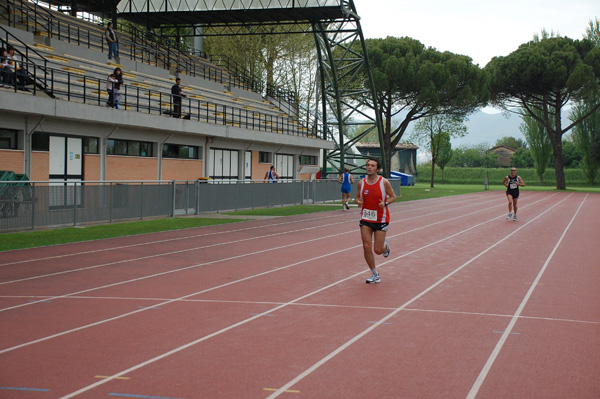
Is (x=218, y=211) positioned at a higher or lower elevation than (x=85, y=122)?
lower

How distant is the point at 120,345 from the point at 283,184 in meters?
24.7

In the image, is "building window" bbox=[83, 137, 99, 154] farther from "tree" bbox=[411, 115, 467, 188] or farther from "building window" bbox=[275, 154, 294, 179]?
"tree" bbox=[411, 115, 467, 188]

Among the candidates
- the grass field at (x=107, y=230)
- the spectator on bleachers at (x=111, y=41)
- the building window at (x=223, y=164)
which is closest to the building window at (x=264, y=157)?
the building window at (x=223, y=164)

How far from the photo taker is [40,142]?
2253cm

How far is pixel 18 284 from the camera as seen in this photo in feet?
33.6

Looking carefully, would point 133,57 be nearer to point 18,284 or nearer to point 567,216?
point 567,216

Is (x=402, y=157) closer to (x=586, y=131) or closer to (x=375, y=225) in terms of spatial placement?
(x=586, y=131)

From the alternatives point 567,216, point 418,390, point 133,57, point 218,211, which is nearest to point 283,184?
point 218,211

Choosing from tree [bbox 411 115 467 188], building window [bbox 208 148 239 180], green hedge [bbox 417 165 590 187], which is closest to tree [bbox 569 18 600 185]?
green hedge [bbox 417 165 590 187]

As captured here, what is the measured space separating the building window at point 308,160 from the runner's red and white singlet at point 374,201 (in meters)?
33.1

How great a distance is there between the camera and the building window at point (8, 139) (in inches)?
837

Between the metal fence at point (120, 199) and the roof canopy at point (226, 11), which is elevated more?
the roof canopy at point (226, 11)

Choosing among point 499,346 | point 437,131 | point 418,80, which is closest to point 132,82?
point 499,346

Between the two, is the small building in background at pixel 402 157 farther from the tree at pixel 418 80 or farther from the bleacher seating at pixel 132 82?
the bleacher seating at pixel 132 82
